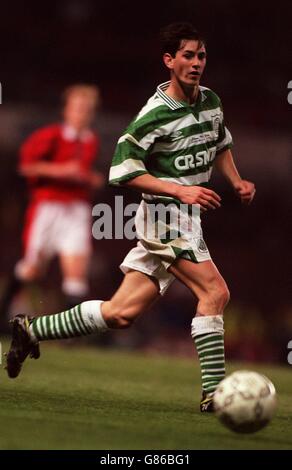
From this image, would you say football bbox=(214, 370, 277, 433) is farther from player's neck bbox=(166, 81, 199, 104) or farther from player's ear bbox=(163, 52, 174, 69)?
player's ear bbox=(163, 52, 174, 69)

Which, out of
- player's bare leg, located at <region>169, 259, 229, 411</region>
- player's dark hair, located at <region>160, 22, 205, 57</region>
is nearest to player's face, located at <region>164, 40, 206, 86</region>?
player's dark hair, located at <region>160, 22, 205, 57</region>

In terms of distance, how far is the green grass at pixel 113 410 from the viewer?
195 inches

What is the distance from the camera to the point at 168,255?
19.7 ft

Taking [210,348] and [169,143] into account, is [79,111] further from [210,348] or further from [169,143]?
[210,348]

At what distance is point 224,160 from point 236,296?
1038 centimetres

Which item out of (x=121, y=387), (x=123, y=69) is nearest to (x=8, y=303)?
(x=121, y=387)

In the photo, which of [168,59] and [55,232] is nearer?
[168,59]

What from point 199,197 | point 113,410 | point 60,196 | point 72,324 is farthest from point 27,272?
point 199,197

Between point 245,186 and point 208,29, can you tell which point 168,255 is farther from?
point 208,29

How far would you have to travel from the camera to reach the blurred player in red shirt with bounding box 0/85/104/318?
1075 cm

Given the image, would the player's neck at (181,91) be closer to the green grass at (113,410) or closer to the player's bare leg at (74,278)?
the green grass at (113,410)

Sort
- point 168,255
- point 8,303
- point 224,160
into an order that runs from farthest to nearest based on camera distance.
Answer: point 8,303 → point 224,160 → point 168,255

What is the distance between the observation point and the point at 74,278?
10.4 metres

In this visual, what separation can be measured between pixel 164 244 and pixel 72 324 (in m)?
0.66
